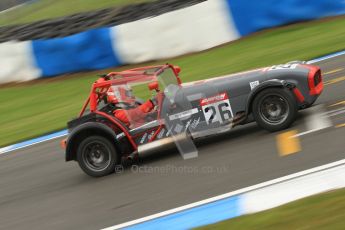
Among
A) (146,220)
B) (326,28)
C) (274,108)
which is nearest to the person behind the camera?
(146,220)

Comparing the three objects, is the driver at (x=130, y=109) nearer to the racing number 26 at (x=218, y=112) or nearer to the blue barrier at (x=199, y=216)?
the racing number 26 at (x=218, y=112)

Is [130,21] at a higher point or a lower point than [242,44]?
higher

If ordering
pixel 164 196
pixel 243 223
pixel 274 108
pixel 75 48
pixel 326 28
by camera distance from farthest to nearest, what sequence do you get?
pixel 75 48
pixel 326 28
pixel 274 108
pixel 164 196
pixel 243 223

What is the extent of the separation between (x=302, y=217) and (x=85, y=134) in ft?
12.9

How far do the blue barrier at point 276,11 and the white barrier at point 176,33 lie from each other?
352 millimetres

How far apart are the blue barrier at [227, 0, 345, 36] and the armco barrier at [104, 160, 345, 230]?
10.5 meters

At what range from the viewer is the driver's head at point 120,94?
780 centimetres

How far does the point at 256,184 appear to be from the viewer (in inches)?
230

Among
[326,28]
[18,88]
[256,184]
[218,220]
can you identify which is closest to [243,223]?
[218,220]

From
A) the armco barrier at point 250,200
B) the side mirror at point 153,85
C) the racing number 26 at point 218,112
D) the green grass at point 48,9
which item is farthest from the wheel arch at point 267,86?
the green grass at point 48,9

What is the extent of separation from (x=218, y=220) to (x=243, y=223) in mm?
466

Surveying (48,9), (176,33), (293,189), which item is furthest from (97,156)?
(48,9)

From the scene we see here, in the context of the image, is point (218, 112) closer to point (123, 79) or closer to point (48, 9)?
point (123, 79)

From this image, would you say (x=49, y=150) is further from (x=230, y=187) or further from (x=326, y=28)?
(x=326, y=28)
